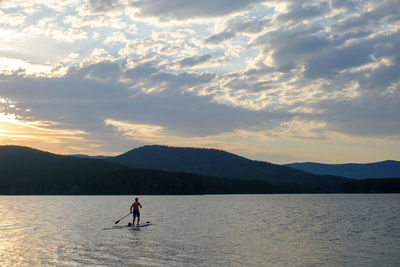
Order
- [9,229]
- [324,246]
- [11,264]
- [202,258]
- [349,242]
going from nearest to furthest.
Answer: [11,264]
[202,258]
[324,246]
[349,242]
[9,229]

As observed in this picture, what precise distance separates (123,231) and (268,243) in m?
21.3

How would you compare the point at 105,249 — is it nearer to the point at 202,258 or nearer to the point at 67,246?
the point at 67,246

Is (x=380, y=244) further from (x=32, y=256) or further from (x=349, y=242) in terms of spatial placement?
(x=32, y=256)

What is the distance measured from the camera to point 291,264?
31.8 m

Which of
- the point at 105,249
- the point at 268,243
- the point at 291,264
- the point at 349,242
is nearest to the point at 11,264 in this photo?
the point at 105,249

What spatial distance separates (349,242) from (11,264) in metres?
33.5

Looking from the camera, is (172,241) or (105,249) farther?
(172,241)

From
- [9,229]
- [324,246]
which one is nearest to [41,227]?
[9,229]

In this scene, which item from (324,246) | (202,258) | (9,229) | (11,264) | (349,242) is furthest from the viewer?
(9,229)

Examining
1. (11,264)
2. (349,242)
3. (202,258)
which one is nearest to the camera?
(11,264)

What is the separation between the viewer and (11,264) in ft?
100

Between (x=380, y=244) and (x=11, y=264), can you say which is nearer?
(x=11, y=264)

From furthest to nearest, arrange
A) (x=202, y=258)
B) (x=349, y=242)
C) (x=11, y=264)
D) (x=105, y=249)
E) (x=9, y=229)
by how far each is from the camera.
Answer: (x=9, y=229) → (x=349, y=242) → (x=105, y=249) → (x=202, y=258) → (x=11, y=264)

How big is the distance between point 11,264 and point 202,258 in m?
14.4
